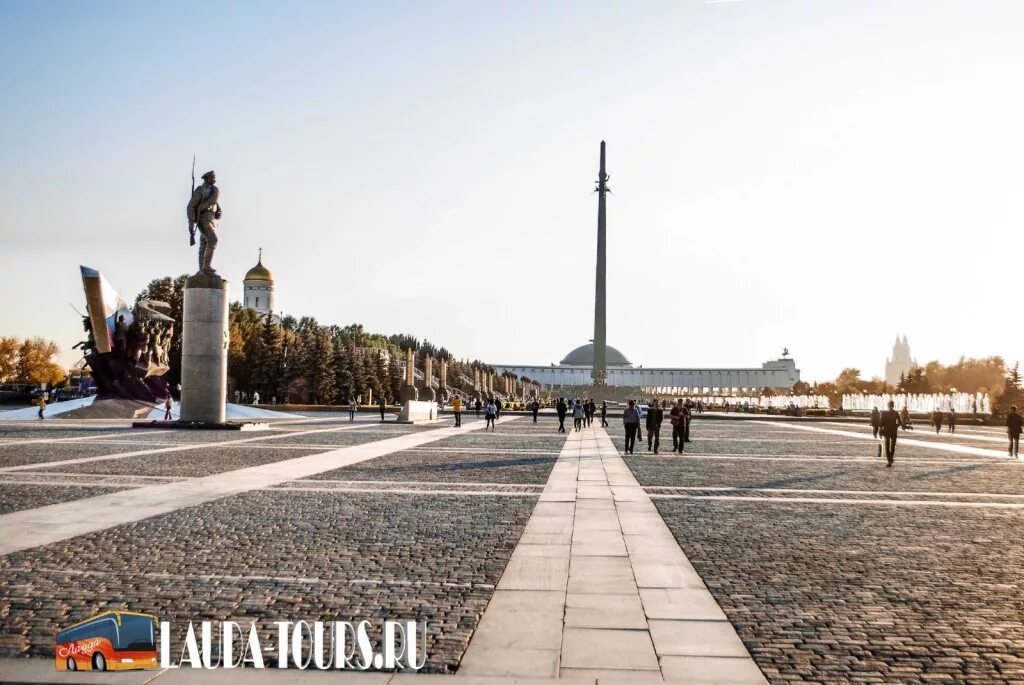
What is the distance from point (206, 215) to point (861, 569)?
1185 inches

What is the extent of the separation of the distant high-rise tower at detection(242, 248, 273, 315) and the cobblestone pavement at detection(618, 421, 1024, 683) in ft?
506

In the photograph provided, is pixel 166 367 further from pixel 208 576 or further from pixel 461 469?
pixel 208 576

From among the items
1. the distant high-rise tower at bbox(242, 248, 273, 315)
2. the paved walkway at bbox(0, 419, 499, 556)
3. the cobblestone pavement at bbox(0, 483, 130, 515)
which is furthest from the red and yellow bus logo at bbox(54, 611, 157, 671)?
the distant high-rise tower at bbox(242, 248, 273, 315)

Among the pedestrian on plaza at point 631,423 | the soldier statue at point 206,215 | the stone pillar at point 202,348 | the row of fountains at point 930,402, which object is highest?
the soldier statue at point 206,215

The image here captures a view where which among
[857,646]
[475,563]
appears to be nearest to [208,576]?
[475,563]

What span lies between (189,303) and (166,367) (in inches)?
954

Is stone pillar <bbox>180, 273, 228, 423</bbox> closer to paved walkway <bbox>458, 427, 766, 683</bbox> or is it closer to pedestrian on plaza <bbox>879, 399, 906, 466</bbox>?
pedestrian on plaza <bbox>879, 399, 906, 466</bbox>

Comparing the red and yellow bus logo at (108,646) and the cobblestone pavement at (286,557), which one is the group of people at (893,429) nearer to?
the cobblestone pavement at (286,557)

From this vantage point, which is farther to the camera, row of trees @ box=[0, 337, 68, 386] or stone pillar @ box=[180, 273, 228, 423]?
row of trees @ box=[0, 337, 68, 386]

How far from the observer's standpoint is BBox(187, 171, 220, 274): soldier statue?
108ft

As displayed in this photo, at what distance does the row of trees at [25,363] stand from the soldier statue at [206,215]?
295 ft

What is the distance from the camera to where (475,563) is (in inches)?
310

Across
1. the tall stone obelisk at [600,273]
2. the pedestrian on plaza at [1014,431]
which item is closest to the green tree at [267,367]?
the tall stone obelisk at [600,273]

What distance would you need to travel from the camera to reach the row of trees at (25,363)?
357 ft
